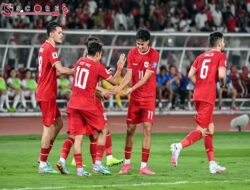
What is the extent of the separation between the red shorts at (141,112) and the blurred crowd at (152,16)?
56.5 ft

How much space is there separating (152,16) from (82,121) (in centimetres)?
2171

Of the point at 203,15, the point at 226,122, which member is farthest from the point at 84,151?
the point at 203,15

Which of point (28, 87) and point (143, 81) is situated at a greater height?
point (143, 81)

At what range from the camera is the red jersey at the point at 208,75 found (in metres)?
12.2

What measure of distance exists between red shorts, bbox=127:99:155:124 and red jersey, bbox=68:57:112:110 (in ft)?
3.01

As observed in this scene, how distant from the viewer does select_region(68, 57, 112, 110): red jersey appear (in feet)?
37.8

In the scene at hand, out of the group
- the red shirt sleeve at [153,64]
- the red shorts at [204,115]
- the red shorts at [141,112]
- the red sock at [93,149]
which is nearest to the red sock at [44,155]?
the red sock at [93,149]

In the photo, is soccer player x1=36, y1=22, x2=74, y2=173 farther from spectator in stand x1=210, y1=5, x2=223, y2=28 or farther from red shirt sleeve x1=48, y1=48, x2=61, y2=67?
spectator in stand x1=210, y1=5, x2=223, y2=28

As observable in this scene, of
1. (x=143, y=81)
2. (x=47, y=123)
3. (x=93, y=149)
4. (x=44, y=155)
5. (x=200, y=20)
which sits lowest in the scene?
(x=44, y=155)

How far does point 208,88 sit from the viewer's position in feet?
40.0

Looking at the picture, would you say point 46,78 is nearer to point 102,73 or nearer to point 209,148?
point 102,73

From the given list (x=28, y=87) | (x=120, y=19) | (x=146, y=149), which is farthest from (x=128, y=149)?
(x=120, y=19)

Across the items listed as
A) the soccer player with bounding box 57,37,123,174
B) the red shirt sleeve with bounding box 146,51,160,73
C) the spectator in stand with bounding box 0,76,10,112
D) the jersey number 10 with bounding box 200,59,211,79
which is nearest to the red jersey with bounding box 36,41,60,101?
the soccer player with bounding box 57,37,123,174

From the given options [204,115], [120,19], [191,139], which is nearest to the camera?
[191,139]
